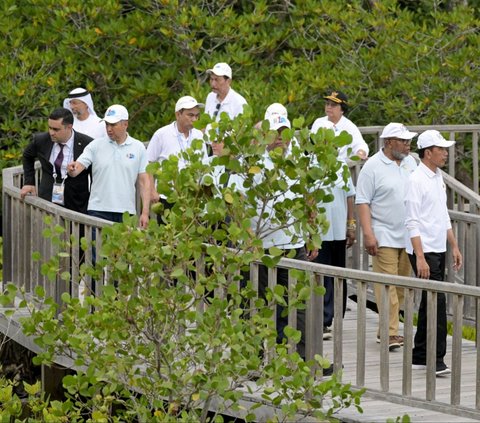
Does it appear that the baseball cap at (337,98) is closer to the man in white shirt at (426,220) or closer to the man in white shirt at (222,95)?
the man in white shirt at (222,95)

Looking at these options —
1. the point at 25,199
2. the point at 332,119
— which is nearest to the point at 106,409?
the point at 25,199

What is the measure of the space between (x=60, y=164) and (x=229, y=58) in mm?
5611

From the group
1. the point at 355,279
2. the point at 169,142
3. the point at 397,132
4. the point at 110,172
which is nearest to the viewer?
the point at 355,279

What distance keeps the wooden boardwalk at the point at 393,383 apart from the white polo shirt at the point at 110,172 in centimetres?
183

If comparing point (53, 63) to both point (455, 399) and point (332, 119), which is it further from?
point (455, 399)

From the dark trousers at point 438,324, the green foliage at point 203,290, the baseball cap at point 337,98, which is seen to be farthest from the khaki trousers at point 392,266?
the green foliage at point 203,290

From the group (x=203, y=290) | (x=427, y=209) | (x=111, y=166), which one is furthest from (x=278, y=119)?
(x=203, y=290)

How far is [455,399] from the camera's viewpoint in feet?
30.6

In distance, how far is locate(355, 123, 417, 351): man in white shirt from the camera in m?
11.5

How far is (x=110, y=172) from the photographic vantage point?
11.8 meters

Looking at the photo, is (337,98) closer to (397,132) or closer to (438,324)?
(397,132)

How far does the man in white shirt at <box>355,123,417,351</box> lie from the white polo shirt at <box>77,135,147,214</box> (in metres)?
1.68

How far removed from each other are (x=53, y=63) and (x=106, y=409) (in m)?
9.31

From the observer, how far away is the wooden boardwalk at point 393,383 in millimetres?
9297
